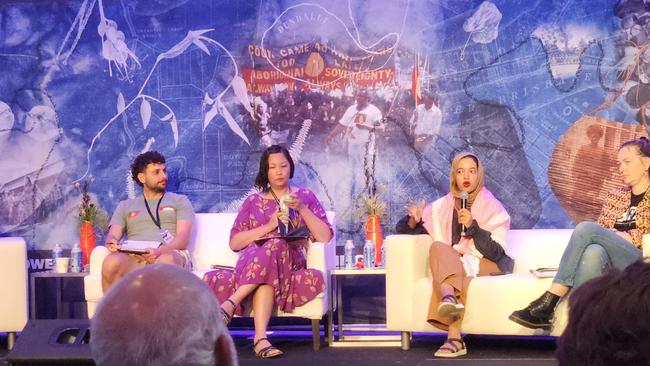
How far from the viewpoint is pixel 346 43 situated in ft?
20.2

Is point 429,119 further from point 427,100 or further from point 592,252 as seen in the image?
point 592,252

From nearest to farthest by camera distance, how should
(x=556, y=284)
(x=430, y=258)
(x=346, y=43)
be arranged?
1. (x=556, y=284)
2. (x=430, y=258)
3. (x=346, y=43)

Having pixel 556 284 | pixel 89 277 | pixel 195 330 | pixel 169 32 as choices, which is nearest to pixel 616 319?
pixel 195 330

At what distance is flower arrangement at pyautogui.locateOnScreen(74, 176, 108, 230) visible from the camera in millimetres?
6340

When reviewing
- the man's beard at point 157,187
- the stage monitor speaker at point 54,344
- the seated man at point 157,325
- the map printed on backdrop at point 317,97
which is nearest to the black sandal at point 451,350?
the map printed on backdrop at point 317,97

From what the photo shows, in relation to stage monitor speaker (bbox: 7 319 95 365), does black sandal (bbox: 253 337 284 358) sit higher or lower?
lower

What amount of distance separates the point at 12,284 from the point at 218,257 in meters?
1.27

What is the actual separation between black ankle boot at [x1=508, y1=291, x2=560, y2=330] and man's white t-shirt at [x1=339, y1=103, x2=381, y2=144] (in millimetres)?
1743

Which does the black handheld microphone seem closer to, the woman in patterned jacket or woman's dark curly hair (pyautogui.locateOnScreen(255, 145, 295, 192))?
the woman in patterned jacket

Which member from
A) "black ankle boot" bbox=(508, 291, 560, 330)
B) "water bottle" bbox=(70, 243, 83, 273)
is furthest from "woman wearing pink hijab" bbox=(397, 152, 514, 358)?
"water bottle" bbox=(70, 243, 83, 273)

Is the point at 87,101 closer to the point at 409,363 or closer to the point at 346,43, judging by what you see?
the point at 346,43

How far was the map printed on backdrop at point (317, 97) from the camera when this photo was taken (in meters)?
5.87

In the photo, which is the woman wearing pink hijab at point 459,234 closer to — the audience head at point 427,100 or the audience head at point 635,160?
the audience head at point 427,100

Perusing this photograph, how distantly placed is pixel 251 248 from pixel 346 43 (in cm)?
157
